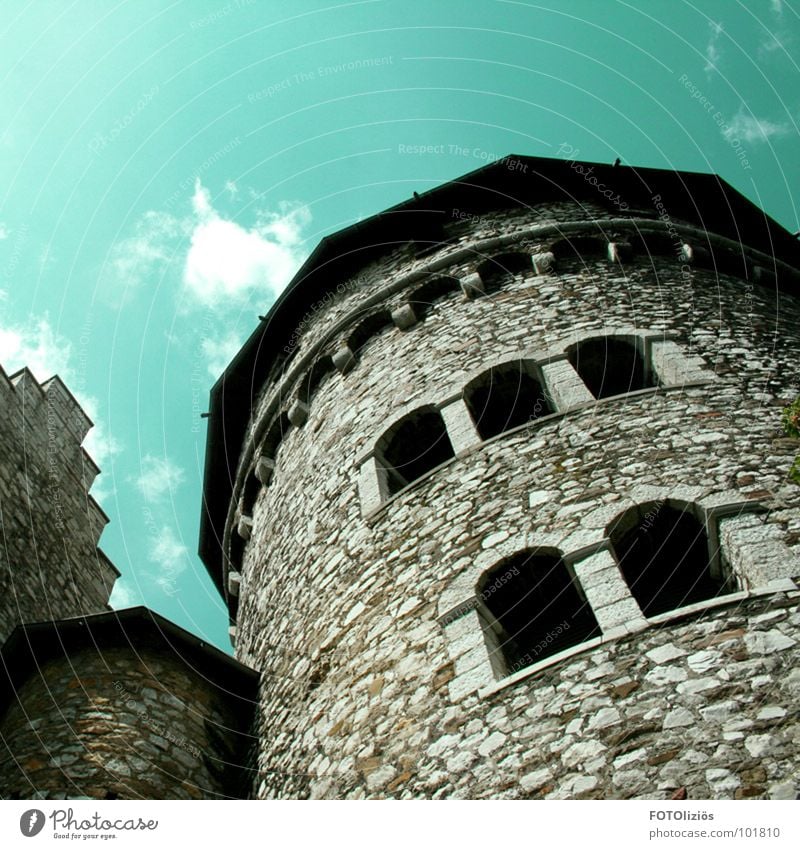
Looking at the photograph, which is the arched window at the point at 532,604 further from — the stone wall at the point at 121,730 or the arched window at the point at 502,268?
the arched window at the point at 502,268

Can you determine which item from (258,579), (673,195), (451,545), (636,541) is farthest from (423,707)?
(673,195)

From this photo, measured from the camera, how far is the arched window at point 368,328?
40.1 feet

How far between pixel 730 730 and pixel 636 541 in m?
2.15

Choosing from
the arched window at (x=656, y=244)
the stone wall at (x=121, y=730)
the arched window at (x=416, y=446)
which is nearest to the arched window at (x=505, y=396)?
the arched window at (x=416, y=446)

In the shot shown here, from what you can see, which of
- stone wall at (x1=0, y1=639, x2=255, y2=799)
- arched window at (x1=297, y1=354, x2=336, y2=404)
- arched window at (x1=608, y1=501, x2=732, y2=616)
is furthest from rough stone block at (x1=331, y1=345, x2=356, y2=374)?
arched window at (x1=608, y1=501, x2=732, y2=616)

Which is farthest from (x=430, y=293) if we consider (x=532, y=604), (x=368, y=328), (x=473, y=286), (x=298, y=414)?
(x=532, y=604)

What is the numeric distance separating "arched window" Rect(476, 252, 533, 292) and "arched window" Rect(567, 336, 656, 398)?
2.18m

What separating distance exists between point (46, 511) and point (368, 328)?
5.29 meters

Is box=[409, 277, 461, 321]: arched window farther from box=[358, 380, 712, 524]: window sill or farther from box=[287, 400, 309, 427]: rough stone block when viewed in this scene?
box=[358, 380, 712, 524]: window sill

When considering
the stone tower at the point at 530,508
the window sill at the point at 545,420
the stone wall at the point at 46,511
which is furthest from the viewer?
the stone wall at the point at 46,511

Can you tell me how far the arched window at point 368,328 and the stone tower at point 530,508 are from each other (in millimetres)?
35

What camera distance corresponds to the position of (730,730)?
517 centimetres

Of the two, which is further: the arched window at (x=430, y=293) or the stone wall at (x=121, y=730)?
the arched window at (x=430, y=293)

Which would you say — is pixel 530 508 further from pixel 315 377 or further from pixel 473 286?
pixel 315 377
